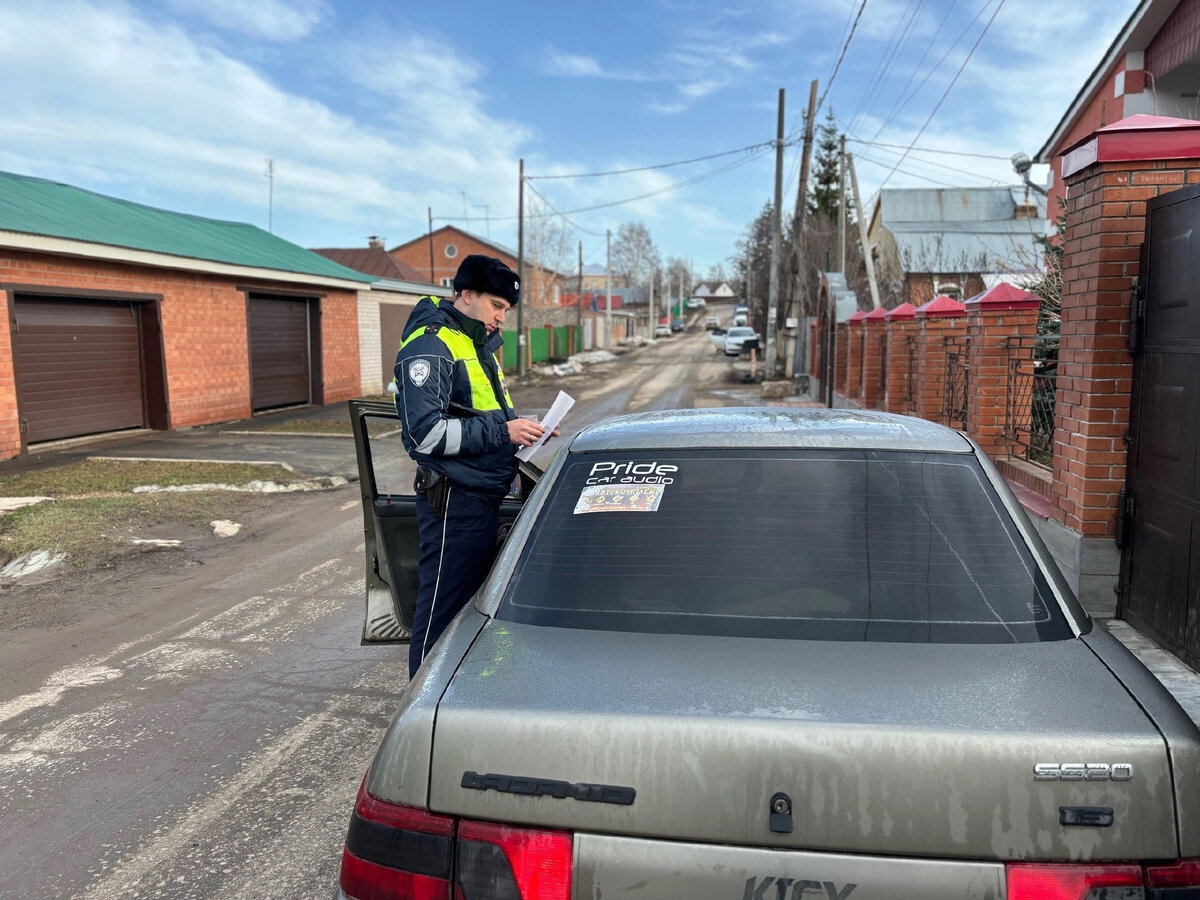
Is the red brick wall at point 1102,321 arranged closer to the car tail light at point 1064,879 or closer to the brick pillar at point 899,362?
the car tail light at point 1064,879

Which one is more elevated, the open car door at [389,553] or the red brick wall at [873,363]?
the red brick wall at [873,363]

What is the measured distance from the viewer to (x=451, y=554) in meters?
3.29

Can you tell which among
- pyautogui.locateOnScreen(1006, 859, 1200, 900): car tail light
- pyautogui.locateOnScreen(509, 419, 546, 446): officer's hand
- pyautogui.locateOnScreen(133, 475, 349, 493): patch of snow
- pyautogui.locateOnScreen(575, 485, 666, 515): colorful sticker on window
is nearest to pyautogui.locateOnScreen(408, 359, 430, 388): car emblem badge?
pyautogui.locateOnScreen(509, 419, 546, 446): officer's hand

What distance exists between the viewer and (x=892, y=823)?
1.44 m

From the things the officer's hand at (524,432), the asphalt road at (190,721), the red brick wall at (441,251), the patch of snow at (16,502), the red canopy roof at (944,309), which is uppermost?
the red brick wall at (441,251)

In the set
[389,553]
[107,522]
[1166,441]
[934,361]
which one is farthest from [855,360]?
[389,553]

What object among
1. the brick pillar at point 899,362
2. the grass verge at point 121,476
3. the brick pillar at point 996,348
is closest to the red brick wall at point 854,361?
the brick pillar at point 899,362

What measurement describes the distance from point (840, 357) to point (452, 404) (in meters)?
16.7

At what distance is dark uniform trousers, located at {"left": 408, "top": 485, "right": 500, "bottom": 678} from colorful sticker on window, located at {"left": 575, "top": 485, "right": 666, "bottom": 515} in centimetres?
104

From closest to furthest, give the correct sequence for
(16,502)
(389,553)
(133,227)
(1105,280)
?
(389,553) < (1105,280) < (16,502) < (133,227)

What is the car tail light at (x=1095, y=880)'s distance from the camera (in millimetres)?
1406

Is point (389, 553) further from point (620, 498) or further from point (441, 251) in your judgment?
point (441, 251)

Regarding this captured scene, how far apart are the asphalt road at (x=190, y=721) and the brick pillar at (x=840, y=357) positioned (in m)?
13.2

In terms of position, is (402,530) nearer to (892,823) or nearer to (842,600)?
(842,600)
